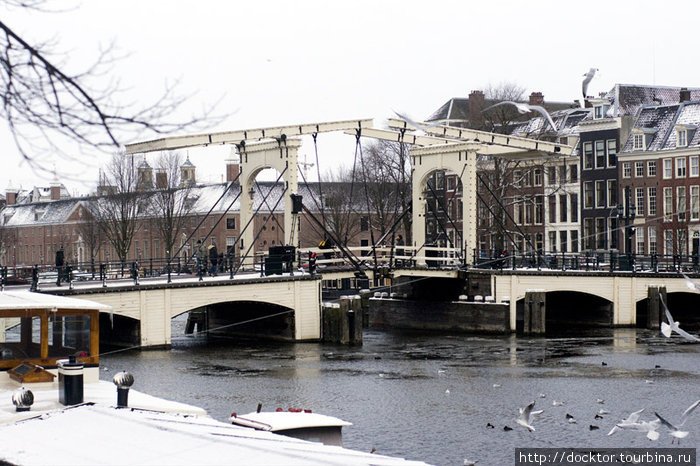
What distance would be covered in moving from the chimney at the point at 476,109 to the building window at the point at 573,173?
238 inches

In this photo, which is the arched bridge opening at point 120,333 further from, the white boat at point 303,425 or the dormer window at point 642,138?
the dormer window at point 642,138

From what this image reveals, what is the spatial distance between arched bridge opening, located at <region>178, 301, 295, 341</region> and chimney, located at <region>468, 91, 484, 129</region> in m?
23.1

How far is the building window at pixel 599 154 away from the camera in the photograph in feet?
188

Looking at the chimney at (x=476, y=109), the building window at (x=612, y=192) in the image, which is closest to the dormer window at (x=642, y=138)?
the building window at (x=612, y=192)

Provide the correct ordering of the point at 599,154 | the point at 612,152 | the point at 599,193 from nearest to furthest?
the point at 612,152
the point at 599,193
the point at 599,154

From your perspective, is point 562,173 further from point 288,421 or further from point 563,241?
point 288,421

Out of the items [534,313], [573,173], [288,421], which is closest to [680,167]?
[573,173]

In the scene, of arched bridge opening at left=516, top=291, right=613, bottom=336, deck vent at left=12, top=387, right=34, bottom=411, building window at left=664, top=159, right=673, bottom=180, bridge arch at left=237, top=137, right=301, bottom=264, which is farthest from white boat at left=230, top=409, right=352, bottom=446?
building window at left=664, top=159, right=673, bottom=180

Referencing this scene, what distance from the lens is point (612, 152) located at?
56688mm

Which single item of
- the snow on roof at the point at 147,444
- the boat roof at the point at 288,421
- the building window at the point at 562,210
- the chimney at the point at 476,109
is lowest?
the boat roof at the point at 288,421

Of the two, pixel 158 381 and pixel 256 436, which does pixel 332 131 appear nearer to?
pixel 158 381

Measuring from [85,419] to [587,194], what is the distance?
49.3 meters

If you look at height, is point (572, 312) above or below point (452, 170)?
below

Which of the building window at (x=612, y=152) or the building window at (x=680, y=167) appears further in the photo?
the building window at (x=612, y=152)
